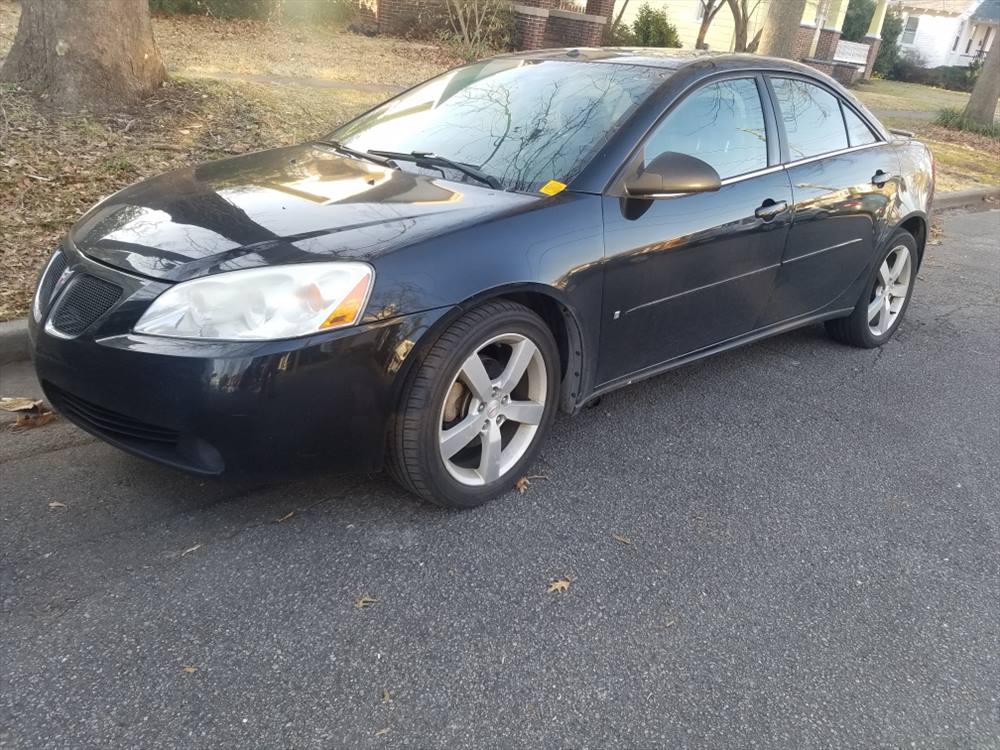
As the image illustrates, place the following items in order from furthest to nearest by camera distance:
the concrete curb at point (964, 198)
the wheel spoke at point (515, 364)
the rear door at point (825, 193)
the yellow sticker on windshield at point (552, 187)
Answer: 1. the concrete curb at point (964, 198)
2. the rear door at point (825, 193)
3. the yellow sticker on windshield at point (552, 187)
4. the wheel spoke at point (515, 364)

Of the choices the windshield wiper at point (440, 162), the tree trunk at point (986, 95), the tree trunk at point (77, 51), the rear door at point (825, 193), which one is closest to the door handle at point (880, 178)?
the rear door at point (825, 193)

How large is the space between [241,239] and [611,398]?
210cm

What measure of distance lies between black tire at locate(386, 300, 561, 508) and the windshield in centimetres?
59

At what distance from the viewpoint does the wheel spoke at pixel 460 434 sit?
297cm

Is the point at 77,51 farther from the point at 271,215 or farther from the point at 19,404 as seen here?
the point at 271,215

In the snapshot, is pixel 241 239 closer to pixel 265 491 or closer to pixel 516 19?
pixel 265 491

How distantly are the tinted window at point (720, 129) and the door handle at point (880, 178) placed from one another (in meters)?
1.00

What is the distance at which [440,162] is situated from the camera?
140 inches

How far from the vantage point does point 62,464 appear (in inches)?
127

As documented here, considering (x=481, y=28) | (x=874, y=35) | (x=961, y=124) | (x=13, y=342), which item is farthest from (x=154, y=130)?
(x=874, y=35)

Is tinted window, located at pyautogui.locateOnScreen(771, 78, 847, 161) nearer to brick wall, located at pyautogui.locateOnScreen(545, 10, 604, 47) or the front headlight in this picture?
the front headlight

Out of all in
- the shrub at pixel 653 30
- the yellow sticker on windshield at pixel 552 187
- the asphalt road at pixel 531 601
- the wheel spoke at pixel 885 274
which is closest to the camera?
the asphalt road at pixel 531 601

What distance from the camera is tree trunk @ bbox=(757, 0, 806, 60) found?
1122 centimetres

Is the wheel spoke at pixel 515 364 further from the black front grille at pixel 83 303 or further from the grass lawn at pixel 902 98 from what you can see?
the grass lawn at pixel 902 98
